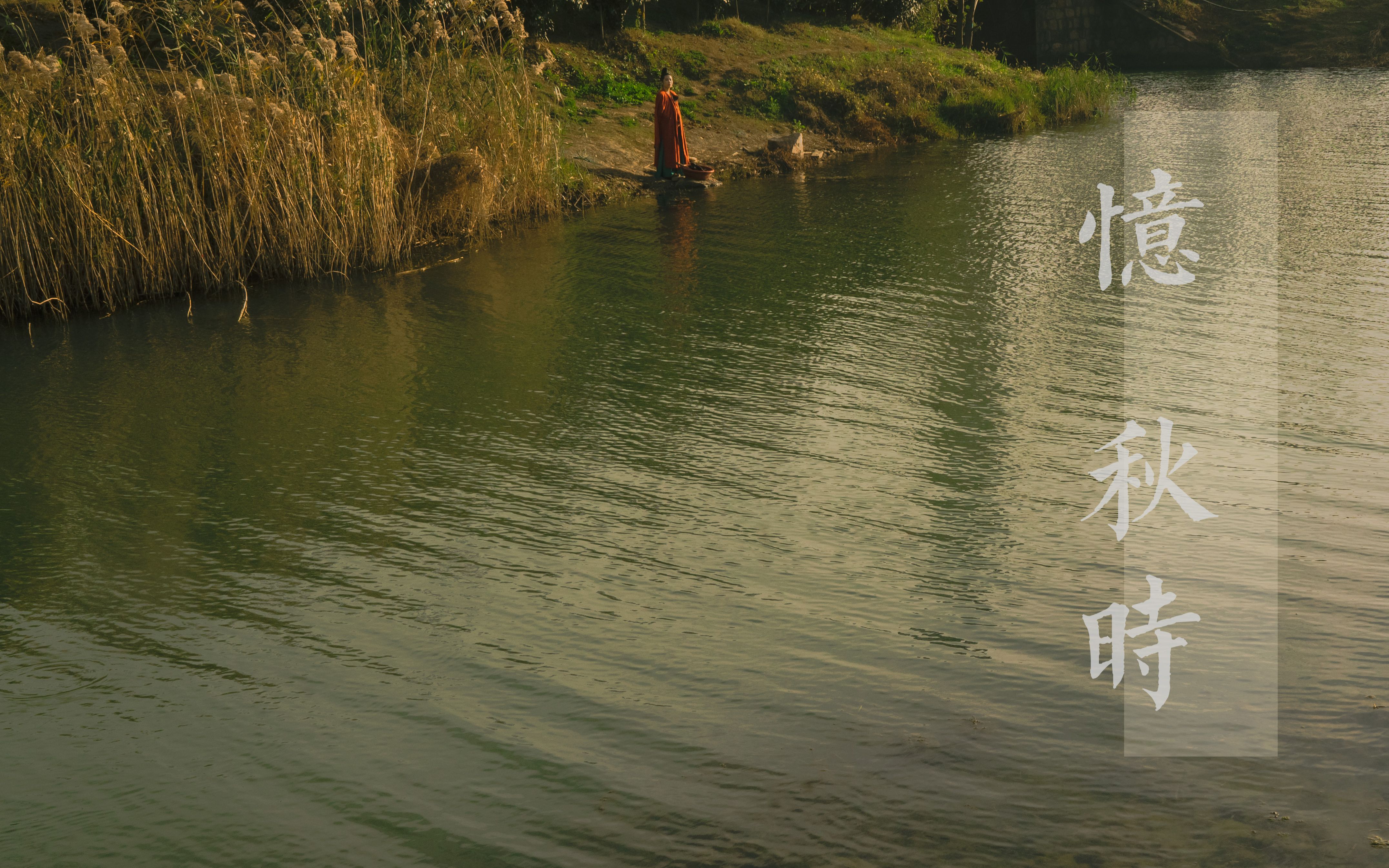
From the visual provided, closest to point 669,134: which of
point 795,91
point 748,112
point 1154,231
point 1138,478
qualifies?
point 748,112

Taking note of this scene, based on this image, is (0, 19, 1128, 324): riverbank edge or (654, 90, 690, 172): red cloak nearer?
(0, 19, 1128, 324): riverbank edge

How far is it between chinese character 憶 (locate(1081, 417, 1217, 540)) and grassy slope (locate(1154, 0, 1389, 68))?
2734 centimetres

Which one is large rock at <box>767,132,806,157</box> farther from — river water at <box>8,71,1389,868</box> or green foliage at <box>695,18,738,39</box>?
river water at <box>8,71,1389,868</box>

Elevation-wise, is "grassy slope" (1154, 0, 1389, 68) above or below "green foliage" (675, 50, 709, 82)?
above

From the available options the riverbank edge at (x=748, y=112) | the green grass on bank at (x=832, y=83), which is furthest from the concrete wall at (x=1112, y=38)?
the green grass on bank at (x=832, y=83)

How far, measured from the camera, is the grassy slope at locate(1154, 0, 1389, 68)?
2816 cm

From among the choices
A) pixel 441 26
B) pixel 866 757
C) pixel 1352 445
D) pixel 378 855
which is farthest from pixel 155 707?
pixel 441 26

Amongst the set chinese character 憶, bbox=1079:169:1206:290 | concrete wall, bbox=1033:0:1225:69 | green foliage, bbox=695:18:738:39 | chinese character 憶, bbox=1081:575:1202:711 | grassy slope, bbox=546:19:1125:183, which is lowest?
chinese character 憶, bbox=1081:575:1202:711

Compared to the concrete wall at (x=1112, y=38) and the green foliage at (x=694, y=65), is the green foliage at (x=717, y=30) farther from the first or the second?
the concrete wall at (x=1112, y=38)

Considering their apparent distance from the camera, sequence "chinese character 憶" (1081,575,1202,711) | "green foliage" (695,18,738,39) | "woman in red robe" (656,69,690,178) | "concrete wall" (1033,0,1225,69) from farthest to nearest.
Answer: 1. "concrete wall" (1033,0,1225,69)
2. "green foliage" (695,18,738,39)
3. "woman in red robe" (656,69,690,178)
4. "chinese character 憶" (1081,575,1202,711)

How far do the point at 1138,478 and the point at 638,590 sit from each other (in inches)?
89.1

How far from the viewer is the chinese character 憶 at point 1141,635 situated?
323 centimetres

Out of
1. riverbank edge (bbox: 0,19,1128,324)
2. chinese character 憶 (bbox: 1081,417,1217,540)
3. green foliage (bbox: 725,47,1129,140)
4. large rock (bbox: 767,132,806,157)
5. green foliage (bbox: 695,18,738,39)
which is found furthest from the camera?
green foliage (bbox: 695,18,738,39)

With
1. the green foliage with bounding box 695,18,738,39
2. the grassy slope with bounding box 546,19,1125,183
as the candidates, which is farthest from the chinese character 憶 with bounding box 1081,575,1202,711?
the green foliage with bounding box 695,18,738,39
